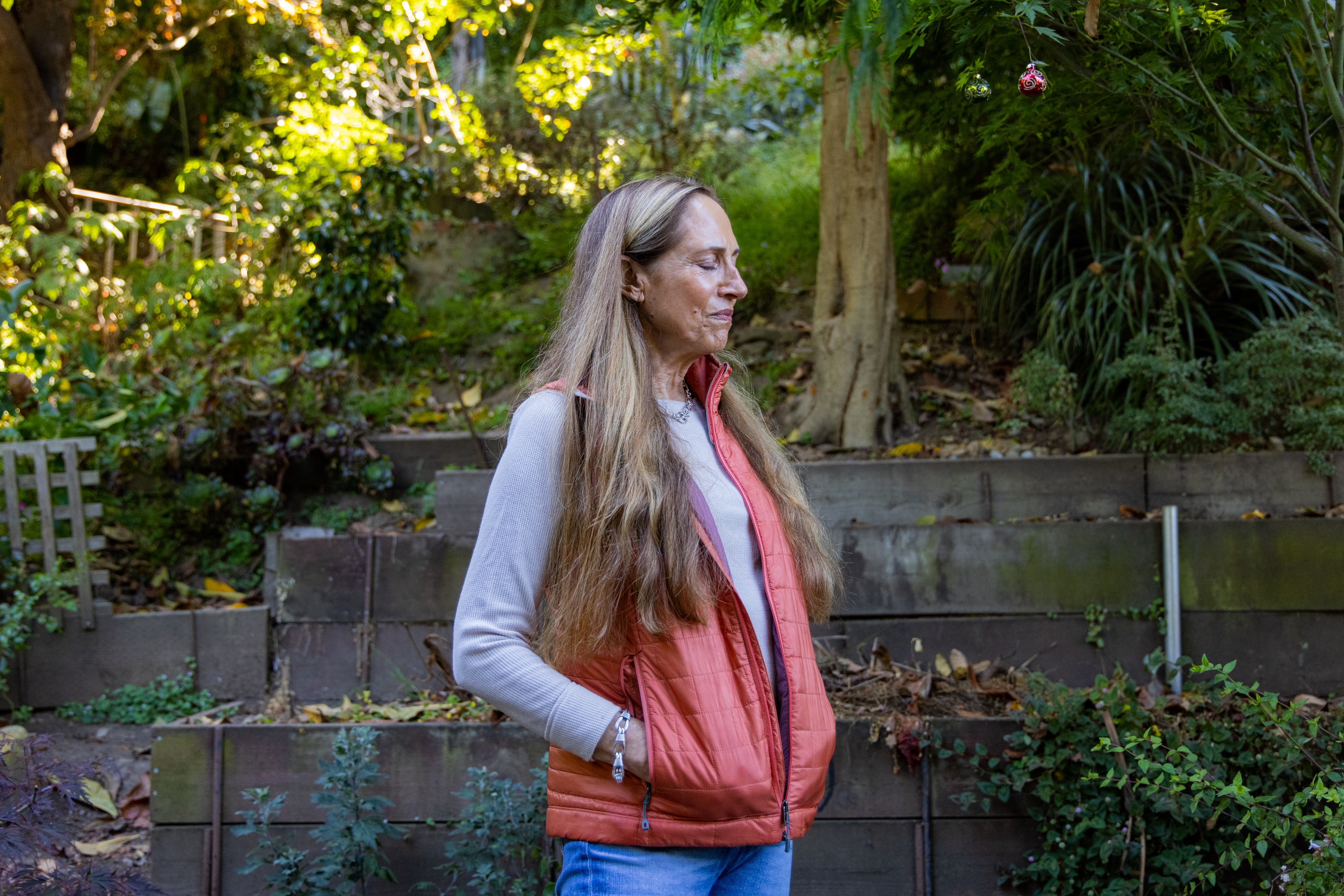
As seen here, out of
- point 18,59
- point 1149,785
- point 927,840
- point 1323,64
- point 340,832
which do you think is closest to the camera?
point 1323,64

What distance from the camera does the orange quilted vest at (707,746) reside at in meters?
Answer: 1.43

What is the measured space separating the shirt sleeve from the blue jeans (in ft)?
0.51

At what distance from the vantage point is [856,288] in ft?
16.1

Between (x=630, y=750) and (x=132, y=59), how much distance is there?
291 inches

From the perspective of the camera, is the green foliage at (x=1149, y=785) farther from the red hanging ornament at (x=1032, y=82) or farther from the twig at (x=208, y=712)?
the twig at (x=208, y=712)

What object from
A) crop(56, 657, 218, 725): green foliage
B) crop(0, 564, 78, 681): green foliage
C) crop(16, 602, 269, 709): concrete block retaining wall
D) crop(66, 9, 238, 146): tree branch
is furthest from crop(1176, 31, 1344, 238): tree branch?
crop(66, 9, 238, 146): tree branch

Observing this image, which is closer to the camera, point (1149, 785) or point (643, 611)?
point (643, 611)

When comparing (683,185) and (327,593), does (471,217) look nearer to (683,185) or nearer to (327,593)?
(327,593)

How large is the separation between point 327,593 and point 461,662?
2980 millimetres

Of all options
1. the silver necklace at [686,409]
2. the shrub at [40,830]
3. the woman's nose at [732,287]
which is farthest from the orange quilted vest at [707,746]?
the shrub at [40,830]

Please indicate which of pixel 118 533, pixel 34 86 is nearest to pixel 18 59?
pixel 34 86

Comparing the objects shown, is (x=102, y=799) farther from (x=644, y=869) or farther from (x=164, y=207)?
(x=164, y=207)

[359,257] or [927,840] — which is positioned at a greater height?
[359,257]

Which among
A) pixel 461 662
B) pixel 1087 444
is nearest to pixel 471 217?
pixel 1087 444
